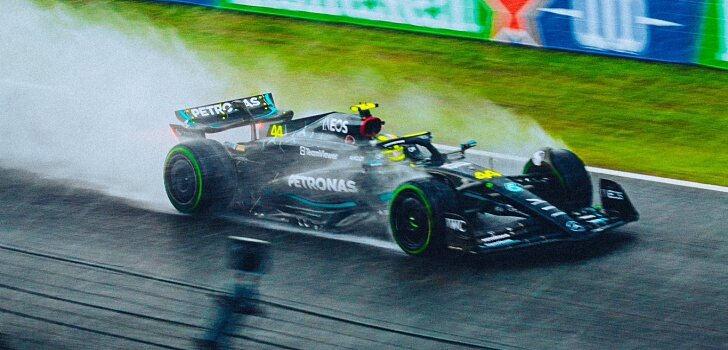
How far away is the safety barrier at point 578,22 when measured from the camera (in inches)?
515

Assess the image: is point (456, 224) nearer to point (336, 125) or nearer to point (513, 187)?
point (513, 187)

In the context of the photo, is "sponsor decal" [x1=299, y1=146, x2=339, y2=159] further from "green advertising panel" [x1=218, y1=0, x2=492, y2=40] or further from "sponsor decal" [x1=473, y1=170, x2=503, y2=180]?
"green advertising panel" [x1=218, y1=0, x2=492, y2=40]

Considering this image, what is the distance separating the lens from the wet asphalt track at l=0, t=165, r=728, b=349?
603cm

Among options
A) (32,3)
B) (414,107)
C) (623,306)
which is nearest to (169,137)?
(414,107)

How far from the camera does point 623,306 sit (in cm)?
749

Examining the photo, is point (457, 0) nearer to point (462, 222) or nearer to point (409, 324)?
point (462, 222)

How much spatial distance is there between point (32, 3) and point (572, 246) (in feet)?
44.4

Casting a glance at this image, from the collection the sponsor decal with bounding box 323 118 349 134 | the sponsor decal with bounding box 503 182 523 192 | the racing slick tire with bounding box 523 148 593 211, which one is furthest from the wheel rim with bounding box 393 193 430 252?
the racing slick tire with bounding box 523 148 593 211

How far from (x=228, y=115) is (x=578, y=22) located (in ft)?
17.3

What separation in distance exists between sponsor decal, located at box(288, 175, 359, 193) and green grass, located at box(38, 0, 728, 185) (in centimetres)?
365

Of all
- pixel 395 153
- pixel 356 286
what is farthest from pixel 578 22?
pixel 356 286

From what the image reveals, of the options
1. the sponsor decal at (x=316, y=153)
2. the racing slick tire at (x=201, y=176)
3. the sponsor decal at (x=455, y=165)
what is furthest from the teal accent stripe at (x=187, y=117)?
the sponsor decal at (x=455, y=165)

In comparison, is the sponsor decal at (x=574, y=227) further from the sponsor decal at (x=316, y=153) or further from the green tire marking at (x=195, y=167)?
the green tire marking at (x=195, y=167)

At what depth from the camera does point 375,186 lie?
893cm
